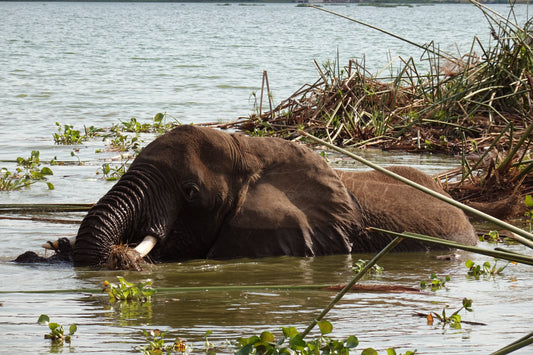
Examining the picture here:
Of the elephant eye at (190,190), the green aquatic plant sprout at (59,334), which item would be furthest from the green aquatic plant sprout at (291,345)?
the elephant eye at (190,190)

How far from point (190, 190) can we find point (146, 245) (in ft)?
1.59

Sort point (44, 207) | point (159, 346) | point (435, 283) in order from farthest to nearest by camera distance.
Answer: point (44, 207), point (435, 283), point (159, 346)

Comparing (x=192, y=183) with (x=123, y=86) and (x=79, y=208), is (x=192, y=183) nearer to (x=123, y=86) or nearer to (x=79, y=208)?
(x=79, y=208)

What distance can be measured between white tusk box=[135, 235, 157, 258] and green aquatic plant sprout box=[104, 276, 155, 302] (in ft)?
3.26

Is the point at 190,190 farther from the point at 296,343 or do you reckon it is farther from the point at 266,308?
the point at 296,343

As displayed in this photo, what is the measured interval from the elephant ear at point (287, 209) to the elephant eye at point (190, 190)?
0.31 m

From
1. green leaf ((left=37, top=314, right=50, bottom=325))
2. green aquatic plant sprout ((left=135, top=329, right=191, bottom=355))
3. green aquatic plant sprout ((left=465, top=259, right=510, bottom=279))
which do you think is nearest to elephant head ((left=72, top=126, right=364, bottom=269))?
green aquatic plant sprout ((left=465, top=259, right=510, bottom=279))

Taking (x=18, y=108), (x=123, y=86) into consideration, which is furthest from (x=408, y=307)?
(x=123, y=86)

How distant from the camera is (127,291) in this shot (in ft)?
16.1

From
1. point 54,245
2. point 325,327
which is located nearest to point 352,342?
point 325,327

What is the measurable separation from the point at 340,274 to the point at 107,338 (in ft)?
7.31

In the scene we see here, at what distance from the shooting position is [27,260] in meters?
6.16

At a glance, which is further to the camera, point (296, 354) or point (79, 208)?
point (79, 208)

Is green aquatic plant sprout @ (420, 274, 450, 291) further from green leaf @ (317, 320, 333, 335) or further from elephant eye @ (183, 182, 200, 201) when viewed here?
green leaf @ (317, 320, 333, 335)
